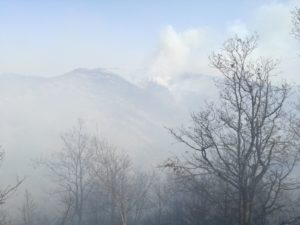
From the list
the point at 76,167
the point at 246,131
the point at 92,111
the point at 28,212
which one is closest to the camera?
the point at 246,131

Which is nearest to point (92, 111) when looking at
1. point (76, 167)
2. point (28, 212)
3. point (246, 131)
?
point (76, 167)

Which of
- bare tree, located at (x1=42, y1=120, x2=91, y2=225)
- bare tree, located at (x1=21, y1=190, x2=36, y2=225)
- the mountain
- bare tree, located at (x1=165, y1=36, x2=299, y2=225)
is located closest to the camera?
bare tree, located at (x1=165, y1=36, x2=299, y2=225)

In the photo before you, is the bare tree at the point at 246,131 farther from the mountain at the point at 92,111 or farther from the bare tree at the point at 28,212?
the mountain at the point at 92,111

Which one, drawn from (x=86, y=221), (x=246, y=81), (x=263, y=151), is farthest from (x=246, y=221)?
(x=86, y=221)

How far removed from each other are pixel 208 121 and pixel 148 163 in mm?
81334

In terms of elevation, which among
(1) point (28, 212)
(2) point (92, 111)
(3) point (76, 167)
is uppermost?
(2) point (92, 111)

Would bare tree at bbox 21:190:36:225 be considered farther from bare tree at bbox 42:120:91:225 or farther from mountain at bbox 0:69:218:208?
mountain at bbox 0:69:218:208

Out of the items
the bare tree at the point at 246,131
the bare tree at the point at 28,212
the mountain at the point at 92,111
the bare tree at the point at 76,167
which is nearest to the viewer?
the bare tree at the point at 246,131

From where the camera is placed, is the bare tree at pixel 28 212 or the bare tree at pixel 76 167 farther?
the bare tree at pixel 76 167

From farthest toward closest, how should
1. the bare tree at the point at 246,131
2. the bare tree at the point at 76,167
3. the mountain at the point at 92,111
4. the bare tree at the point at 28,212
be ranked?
1. the mountain at the point at 92,111
2. the bare tree at the point at 76,167
3. the bare tree at the point at 28,212
4. the bare tree at the point at 246,131

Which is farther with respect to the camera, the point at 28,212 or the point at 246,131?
the point at 28,212

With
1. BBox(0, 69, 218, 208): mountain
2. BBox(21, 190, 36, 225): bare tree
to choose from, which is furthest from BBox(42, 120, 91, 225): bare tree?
BBox(0, 69, 218, 208): mountain

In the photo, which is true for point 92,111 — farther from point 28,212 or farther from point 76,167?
point 28,212

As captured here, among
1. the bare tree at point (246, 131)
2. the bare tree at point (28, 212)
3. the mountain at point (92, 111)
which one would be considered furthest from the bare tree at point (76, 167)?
the mountain at point (92, 111)
